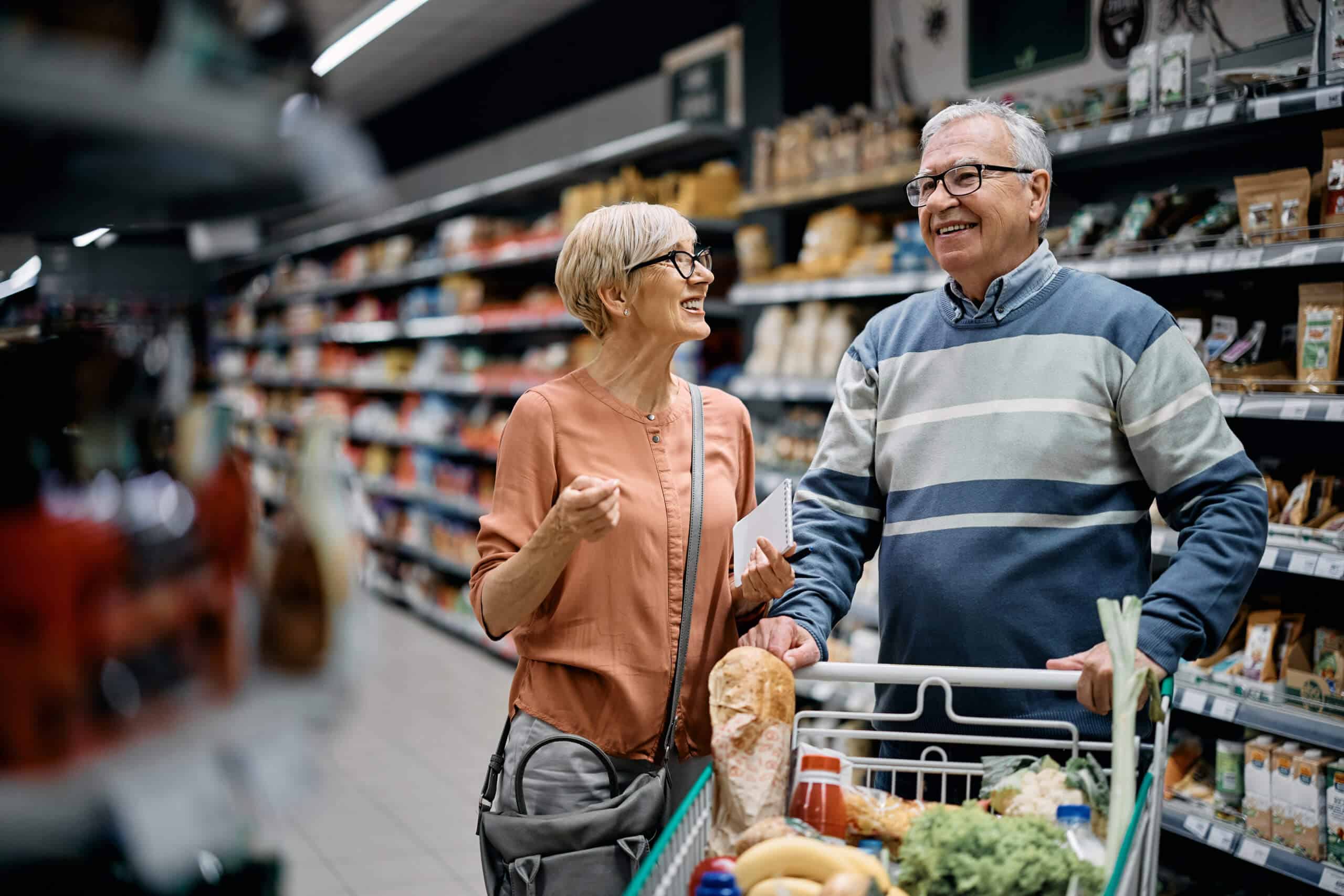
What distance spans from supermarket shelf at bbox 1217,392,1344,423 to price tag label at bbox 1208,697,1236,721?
2.48 ft

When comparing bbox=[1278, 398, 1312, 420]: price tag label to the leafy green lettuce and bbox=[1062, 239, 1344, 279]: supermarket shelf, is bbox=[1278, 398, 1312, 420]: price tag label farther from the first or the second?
the leafy green lettuce

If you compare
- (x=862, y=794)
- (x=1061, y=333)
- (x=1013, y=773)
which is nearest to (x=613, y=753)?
(x=862, y=794)

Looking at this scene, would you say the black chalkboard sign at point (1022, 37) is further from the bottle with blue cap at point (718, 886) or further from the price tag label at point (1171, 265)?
the bottle with blue cap at point (718, 886)

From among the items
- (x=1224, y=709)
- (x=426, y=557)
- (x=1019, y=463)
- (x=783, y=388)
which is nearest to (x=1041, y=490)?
(x=1019, y=463)

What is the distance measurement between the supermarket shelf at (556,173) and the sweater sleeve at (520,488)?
1.94m

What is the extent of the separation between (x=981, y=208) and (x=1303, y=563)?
1.56 m

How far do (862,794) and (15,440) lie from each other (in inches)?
44.1

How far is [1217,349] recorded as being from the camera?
9.84 feet

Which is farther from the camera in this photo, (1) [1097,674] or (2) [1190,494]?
(2) [1190,494]

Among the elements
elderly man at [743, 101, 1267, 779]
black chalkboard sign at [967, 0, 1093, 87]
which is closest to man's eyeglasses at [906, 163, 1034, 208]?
elderly man at [743, 101, 1267, 779]

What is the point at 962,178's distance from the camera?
171 cm

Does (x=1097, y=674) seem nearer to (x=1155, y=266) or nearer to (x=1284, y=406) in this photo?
(x=1284, y=406)

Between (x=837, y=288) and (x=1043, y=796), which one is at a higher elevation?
(x=837, y=288)

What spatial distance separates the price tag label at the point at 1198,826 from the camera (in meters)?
2.93
